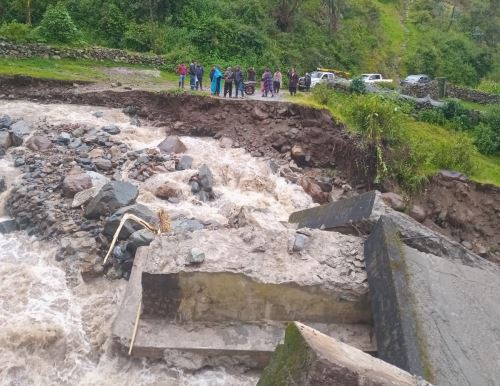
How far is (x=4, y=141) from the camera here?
12211mm

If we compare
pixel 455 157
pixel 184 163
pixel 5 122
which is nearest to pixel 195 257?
pixel 184 163

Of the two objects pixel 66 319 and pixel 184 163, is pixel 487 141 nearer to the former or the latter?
pixel 184 163

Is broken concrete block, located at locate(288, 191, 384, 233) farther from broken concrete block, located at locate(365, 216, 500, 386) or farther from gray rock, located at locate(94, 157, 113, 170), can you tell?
gray rock, located at locate(94, 157, 113, 170)

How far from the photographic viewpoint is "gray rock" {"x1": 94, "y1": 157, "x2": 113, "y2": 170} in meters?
11.7

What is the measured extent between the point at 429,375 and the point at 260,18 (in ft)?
74.9

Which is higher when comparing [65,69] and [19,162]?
[65,69]

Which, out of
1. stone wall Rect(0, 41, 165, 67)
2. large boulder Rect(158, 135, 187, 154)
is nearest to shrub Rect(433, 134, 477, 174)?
large boulder Rect(158, 135, 187, 154)

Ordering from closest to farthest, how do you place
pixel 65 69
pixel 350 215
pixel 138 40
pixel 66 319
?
pixel 66 319, pixel 350 215, pixel 65 69, pixel 138 40

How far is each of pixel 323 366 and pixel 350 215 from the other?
5.70 metres

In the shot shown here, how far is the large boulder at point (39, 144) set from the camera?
1221cm

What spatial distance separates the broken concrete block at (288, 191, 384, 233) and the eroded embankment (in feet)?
14.1

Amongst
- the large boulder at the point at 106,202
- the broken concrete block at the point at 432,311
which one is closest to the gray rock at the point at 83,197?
the large boulder at the point at 106,202

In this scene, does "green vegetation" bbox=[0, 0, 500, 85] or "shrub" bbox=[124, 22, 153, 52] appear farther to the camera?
"shrub" bbox=[124, 22, 153, 52]

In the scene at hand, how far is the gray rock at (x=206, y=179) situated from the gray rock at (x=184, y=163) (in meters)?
0.72
